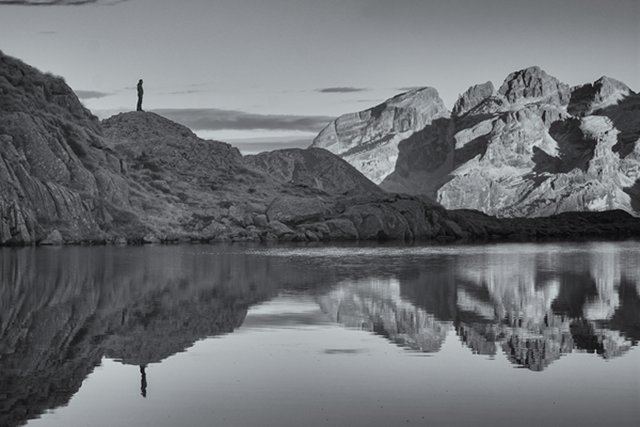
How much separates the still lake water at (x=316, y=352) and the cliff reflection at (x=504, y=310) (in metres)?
0.15

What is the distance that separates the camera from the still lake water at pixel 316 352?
90.0 feet

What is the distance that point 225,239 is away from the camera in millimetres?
189250

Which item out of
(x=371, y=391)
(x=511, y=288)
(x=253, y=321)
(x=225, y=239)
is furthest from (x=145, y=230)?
(x=371, y=391)

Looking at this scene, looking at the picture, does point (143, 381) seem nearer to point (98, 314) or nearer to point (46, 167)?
point (98, 314)

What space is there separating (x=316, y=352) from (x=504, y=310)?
18990mm

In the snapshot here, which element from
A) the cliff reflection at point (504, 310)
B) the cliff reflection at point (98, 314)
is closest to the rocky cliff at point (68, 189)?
the cliff reflection at point (98, 314)

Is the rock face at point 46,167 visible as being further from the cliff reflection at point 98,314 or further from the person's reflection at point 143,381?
the person's reflection at point 143,381

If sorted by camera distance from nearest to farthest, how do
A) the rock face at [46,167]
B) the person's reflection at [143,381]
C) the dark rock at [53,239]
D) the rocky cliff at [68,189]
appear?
the person's reflection at [143,381]
the rock face at [46,167]
the dark rock at [53,239]
the rocky cliff at [68,189]

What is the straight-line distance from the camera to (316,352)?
39.0m

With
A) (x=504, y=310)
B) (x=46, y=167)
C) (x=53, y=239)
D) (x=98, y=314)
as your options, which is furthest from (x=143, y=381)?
(x=46, y=167)

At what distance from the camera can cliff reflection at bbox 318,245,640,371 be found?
41062mm

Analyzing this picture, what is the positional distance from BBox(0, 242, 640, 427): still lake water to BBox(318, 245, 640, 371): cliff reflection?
0.15m

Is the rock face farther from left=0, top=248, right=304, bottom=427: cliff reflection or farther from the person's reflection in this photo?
the person's reflection

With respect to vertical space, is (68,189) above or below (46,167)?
below
